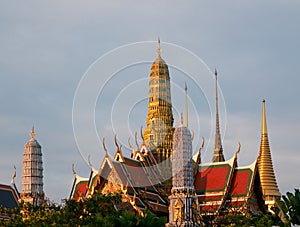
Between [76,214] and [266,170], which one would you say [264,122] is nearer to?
[266,170]

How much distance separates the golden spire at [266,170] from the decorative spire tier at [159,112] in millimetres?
7028

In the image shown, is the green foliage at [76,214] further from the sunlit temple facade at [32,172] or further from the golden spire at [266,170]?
the golden spire at [266,170]

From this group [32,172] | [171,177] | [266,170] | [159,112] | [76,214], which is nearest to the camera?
[76,214]

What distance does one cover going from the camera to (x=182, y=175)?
45.9 meters

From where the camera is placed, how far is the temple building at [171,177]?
151ft

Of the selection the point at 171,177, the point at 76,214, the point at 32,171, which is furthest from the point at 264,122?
the point at 76,214

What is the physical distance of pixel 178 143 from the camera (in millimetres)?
45969

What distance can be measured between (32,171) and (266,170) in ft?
66.8

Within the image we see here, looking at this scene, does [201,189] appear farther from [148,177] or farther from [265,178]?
[265,178]

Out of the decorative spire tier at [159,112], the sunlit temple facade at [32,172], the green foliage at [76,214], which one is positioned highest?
the decorative spire tier at [159,112]

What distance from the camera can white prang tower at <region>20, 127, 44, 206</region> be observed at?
43.1 meters

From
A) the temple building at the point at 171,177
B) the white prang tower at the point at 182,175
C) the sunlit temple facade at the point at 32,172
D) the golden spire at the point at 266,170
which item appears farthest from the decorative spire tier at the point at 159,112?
the sunlit temple facade at the point at 32,172

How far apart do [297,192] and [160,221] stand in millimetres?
5733

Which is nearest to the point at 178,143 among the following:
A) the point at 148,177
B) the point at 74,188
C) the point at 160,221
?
the point at 148,177
